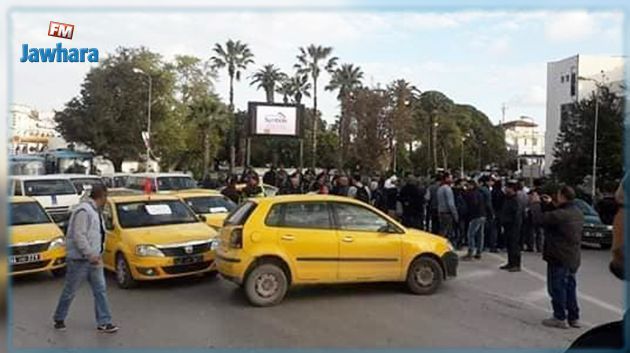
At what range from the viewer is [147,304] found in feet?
26.8

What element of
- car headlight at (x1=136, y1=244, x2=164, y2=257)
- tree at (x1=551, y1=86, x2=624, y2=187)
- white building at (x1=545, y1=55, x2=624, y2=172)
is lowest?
car headlight at (x1=136, y1=244, x2=164, y2=257)

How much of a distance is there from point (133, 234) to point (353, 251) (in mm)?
3305

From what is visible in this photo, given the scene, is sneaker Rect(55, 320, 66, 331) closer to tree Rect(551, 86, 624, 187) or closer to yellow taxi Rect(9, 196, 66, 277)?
yellow taxi Rect(9, 196, 66, 277)

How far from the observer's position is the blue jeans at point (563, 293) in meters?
7.03

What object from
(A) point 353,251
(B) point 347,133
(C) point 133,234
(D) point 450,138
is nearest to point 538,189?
(A) point 353,251

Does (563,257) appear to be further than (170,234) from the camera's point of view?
→ No

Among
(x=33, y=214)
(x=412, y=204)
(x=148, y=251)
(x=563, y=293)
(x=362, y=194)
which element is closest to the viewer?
(x=563, y=293)

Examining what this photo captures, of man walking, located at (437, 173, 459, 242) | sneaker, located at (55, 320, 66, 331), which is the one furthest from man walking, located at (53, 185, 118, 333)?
man walking, located at (437, 173, 459, 242)

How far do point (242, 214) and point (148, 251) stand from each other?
5.43ft

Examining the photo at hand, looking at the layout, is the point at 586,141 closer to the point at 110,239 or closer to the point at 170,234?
the point at 170,234

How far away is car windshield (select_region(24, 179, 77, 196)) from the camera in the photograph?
52.5ft

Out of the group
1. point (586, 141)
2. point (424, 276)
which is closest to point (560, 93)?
point (586, 141)

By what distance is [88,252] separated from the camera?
6609 mm

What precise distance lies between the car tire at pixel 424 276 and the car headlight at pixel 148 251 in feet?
11.3
